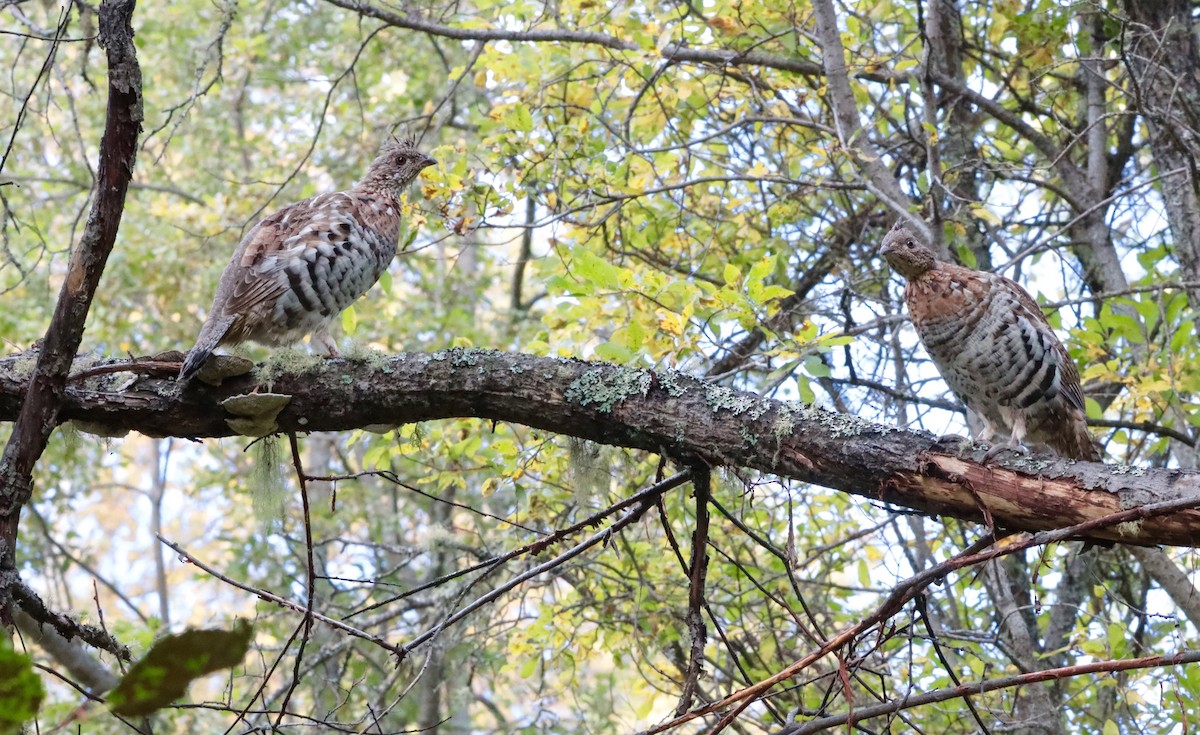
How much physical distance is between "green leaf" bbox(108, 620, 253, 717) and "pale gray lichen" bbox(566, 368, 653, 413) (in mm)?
2413

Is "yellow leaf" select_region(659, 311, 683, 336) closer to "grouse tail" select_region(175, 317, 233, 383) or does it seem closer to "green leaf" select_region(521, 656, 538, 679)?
"grouse tail" select_region(175, 317, 233, 383)

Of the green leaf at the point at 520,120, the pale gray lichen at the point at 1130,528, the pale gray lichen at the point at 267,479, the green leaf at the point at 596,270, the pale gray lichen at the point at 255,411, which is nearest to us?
the pale gray lichen at the point at 1130,528

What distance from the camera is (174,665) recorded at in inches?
37.3

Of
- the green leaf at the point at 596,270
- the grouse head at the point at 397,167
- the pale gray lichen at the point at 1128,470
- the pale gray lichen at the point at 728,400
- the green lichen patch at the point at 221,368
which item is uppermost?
the grouse head at the point at 397,167

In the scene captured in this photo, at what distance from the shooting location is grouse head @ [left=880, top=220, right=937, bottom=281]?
5008 millimetres

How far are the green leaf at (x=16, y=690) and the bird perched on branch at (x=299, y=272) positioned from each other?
3.44 m

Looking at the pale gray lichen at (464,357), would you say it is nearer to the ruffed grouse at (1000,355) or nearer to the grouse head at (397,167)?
the ruffed grouse at (1000,355)

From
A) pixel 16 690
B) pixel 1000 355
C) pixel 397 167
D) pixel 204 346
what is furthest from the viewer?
pixel 397 167

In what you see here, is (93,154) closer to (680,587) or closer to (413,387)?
(680,587)

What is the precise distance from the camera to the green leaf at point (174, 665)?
3.01 feet

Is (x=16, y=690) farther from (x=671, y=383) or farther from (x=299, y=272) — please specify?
(x=299, y=272)

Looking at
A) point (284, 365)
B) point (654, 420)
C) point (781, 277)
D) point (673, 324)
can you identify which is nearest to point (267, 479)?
point (284, 365)

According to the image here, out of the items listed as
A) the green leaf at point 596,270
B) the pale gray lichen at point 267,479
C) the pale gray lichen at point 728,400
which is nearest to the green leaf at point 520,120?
the green leaf at point 596,270

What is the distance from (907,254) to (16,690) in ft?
15.1
